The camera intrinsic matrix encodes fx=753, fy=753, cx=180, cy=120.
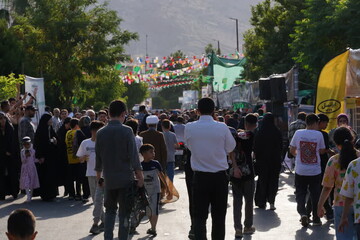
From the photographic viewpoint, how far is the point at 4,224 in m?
11.7

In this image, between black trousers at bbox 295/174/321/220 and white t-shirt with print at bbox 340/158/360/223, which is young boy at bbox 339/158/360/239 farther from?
black trousers at bbox 295/174/321/220

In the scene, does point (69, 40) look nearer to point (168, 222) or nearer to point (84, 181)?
point (84, 181)

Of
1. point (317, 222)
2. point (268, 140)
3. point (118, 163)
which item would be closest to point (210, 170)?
point (118, 163)

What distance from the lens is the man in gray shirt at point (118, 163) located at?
843 centimetres

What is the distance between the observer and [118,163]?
27.7 ft

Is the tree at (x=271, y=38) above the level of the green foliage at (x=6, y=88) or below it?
above

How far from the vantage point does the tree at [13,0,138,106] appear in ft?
136

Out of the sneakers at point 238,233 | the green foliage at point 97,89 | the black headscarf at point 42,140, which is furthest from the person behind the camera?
the green foliage at point 97,89

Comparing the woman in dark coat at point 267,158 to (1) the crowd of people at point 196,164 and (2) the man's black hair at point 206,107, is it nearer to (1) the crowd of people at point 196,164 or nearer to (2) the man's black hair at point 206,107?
(1) the crowd of people at point 196,164

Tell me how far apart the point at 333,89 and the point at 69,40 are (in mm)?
29016

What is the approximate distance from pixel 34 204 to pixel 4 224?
9.15 ft

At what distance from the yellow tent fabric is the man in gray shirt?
7326mm

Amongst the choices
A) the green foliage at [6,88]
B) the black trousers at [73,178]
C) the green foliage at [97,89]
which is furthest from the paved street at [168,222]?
the green foliage at [97,89]

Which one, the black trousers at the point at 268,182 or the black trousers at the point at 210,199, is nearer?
the black trousers at the point at 210,199
